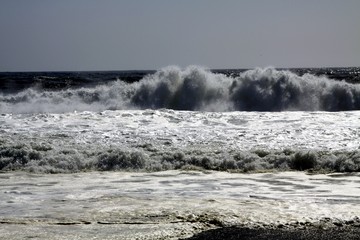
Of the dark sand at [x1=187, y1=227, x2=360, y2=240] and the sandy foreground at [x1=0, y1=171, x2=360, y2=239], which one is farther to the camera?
the sandy foreground at [x1=0, y1=171, x2=360, y2=239]

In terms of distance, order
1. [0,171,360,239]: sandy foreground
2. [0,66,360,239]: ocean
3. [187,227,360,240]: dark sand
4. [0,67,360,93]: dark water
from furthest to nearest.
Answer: [0,67,360,93]: dark water → [0,66,360,239]: ocean → [0,171,360,239]: sandy foreground → [187,227,360,240]: dark sand

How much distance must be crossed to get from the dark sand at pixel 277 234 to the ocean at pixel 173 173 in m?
0.12

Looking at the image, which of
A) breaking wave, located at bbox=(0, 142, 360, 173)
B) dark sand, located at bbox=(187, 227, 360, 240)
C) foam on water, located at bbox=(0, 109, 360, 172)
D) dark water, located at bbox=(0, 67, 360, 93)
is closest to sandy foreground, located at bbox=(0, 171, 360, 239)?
dark sand, located at bbox=(187, 227, 360, 240)

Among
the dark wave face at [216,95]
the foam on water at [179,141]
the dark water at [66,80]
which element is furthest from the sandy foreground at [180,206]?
the dark water at [66,80]

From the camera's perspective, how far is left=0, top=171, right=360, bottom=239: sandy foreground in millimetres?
5117

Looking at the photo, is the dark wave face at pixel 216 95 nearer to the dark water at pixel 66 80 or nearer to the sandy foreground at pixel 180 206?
the dark water at pixel 66 80

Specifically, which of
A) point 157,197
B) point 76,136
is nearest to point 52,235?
point 157,197

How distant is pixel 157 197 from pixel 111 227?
4.86 ft

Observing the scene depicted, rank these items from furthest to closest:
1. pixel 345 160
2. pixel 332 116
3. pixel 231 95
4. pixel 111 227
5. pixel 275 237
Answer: pixel 231 95
pixel 332 116
pixel 345 160
pixel 111 227
pixel 275 237

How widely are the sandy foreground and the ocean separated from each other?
0.04ft

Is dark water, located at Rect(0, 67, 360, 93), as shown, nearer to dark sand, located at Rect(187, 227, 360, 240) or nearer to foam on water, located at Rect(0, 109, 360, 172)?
foam on water, located at Rect(0, 109, 360, 172)

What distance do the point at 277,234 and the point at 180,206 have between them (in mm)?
1391

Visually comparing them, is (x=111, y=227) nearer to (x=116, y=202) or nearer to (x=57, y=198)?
(x=116, y=202)

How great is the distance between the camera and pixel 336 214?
5766mm
